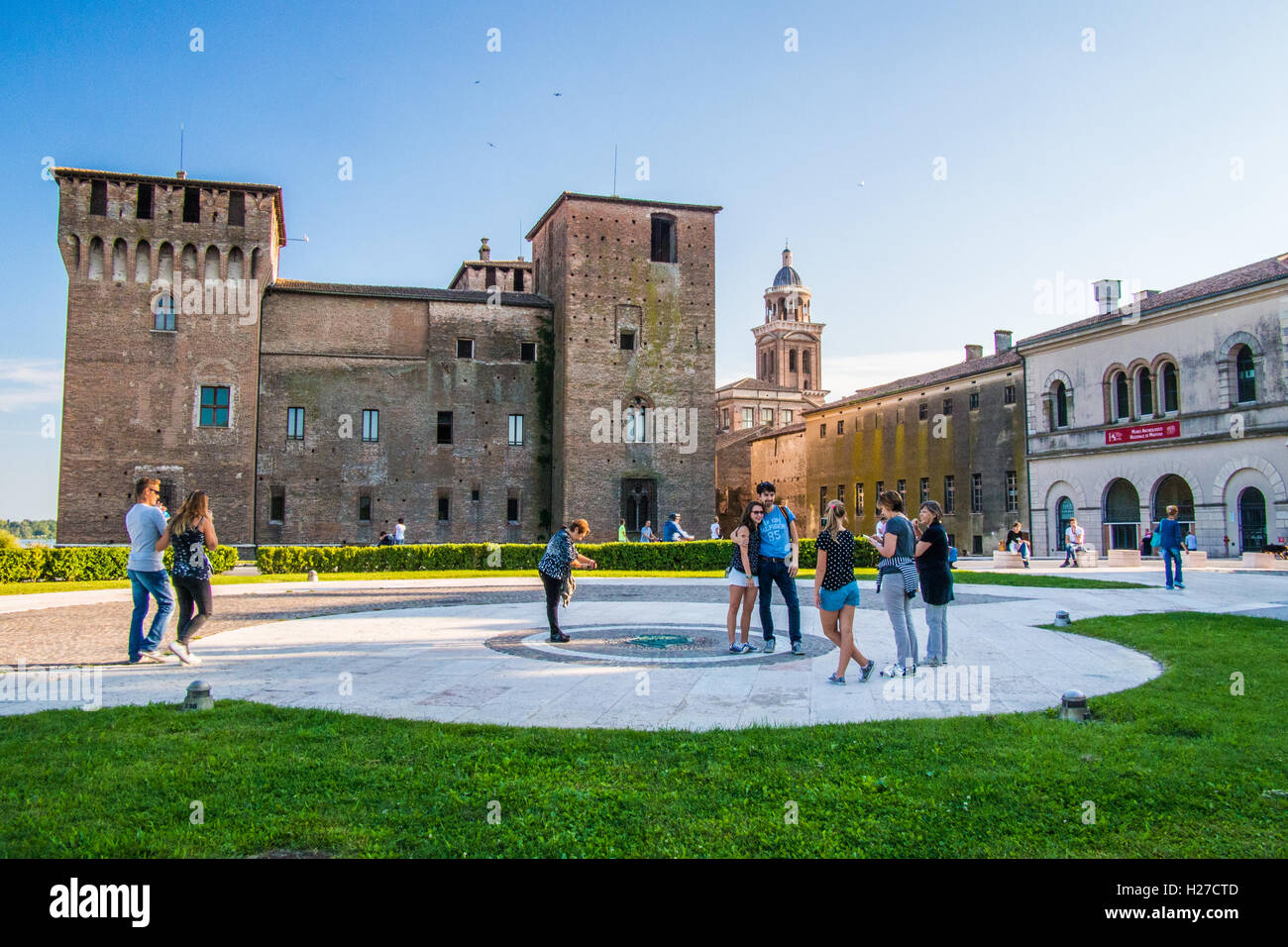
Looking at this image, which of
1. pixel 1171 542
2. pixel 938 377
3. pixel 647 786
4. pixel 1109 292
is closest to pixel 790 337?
pixel 938 377

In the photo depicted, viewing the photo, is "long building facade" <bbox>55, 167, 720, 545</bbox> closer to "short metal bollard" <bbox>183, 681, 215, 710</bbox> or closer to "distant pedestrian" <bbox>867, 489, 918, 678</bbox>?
"distant pedestrian" <bbox>867, 489, 918, 678</bbox>

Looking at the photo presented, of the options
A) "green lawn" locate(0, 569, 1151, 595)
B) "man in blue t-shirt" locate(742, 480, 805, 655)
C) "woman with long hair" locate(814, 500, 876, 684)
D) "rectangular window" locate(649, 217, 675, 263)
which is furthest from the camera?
"rectangular window" locate(649, 217, 675, 263)

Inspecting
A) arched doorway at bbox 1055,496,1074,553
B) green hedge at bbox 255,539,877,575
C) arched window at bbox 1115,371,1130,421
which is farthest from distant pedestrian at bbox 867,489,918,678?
arched doorway at bbox 1055,496,1074,553

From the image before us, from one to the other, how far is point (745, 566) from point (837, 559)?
1549 mm

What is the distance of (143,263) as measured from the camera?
124 ft

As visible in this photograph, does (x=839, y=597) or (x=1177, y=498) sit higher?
(x=1177, y=498)

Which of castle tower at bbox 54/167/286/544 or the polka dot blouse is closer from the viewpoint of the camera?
the polka dot blouse

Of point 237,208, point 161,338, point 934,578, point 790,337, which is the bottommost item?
point 934,578

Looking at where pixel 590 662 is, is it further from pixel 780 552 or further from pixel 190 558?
pixel 190 558

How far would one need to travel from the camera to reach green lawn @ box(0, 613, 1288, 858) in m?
4.12

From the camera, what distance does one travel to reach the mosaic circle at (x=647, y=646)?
32.1ft

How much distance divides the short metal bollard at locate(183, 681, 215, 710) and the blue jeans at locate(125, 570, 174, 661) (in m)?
2.98
